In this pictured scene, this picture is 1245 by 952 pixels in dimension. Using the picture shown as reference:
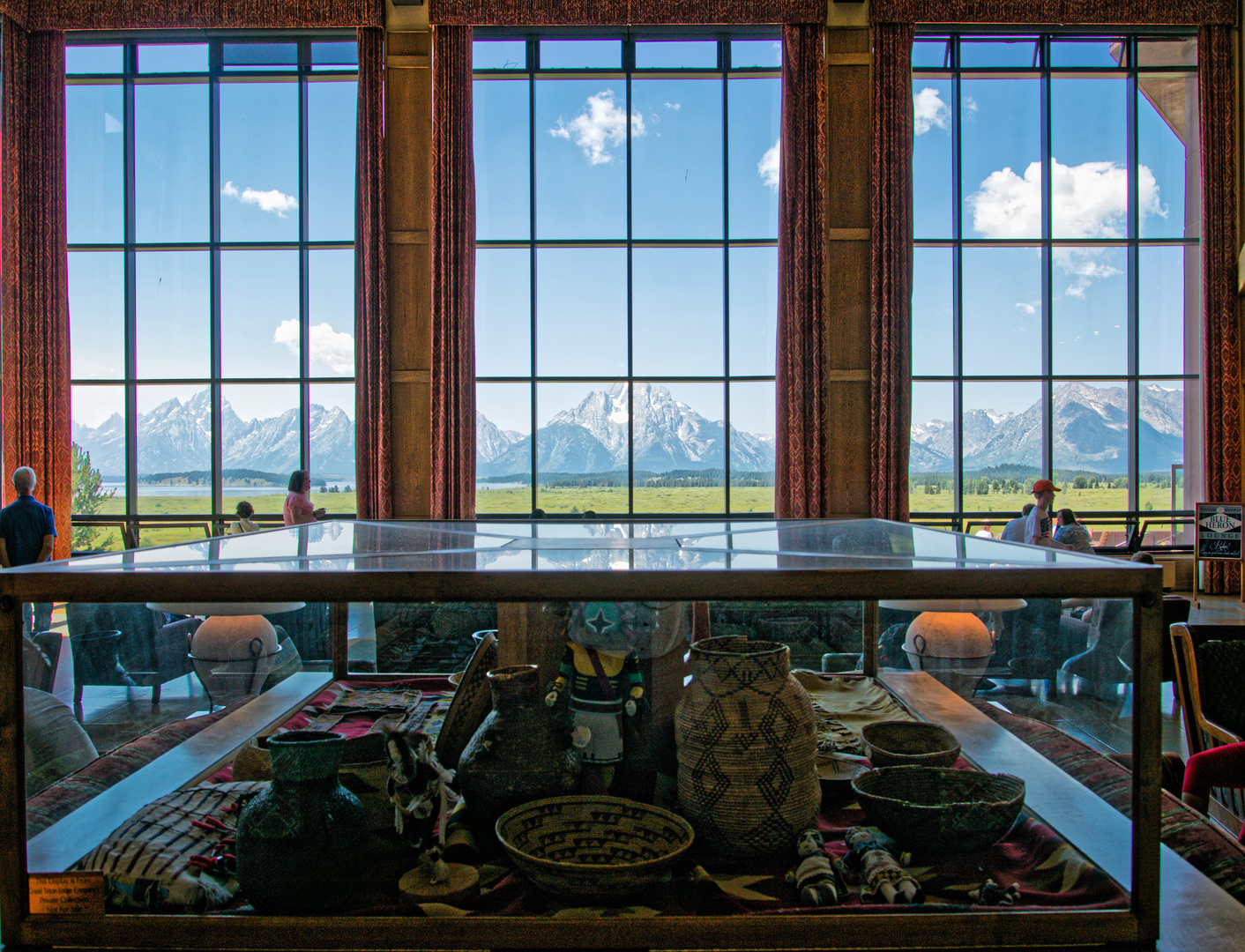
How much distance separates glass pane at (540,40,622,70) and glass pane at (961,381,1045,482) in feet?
17.7

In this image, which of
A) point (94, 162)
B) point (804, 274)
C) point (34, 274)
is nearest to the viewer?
point (804, 274)

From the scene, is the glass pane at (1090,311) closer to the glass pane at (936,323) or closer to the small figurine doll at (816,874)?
the glass pane at (936,323)

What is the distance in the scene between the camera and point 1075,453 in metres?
7.64

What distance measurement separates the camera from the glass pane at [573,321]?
25.2 feet

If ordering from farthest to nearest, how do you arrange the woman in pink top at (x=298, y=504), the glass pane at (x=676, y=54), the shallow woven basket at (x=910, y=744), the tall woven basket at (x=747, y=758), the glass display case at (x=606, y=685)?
the glass pane at (x=676, y=54), the woman in pink top at (x=298, y=504), the shallow woven basket at (x=910, y=744), the tall woven basket at (x=747, y=758), the glass display case at (x=606, y=685)

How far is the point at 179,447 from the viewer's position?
8289mm

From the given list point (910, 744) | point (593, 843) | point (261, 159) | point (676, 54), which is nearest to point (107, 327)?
point (676, 54)

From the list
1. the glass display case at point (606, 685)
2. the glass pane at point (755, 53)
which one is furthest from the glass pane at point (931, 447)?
the glass display case at point (606, 685)

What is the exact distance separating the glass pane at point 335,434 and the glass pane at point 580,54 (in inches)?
165

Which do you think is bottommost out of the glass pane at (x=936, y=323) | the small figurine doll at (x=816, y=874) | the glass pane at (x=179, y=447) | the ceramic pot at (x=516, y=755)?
the small figurine doll at (x=816, y=874)

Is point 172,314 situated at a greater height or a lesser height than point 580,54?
lesser

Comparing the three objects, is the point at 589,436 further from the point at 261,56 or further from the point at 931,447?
the point at 261,56

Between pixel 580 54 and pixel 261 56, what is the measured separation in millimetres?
3528

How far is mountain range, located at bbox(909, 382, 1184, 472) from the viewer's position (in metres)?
7.96
